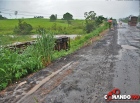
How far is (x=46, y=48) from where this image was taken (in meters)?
8.26

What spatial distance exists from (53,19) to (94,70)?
112321 millimetres

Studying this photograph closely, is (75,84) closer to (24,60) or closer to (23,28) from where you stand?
(24,60)

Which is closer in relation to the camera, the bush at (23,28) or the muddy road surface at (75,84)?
the muddy road surface at (75,84)

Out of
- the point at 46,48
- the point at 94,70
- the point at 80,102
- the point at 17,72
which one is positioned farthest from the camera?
the point at 46,48

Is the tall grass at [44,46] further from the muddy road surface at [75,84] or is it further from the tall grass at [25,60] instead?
the muddy road surface at [75,84]

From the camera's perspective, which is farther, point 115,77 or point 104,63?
point 104,63

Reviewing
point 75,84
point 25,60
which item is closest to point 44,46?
point 25,60

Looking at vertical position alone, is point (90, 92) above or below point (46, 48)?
below

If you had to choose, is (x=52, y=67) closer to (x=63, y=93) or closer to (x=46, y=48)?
(x=46, y=48)

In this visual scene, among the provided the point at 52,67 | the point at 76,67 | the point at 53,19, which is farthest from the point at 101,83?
the point at 53,19

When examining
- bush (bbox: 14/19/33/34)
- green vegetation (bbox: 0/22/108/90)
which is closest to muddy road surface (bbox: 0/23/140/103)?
green vegetation (bbox: 0/22/108/90)

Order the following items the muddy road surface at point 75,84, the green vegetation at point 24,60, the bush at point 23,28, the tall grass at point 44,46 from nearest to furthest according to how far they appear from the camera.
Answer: the muddy road surface at point 75,84
the green vegetation at point 24,60
the tall grass at point 44,46
the bush at point 23,28

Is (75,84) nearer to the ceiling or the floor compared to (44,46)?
nearer to the floor

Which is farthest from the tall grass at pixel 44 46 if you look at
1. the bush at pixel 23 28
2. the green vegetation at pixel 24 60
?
the bush at pixel 23 28
